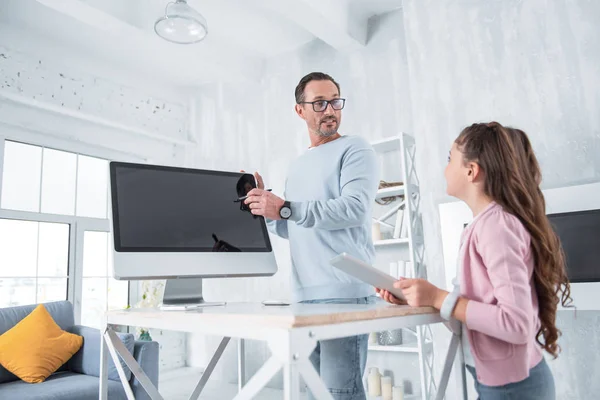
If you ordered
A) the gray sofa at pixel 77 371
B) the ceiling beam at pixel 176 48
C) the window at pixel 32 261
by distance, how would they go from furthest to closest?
1. the window at pixel 32 261
2. the ceiling beam at pixel 176 48
3. the gray sofa at pixel 77 371

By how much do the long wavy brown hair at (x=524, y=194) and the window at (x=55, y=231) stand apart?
125 inches

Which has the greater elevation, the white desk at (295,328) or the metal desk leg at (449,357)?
the white desk at (295,328)

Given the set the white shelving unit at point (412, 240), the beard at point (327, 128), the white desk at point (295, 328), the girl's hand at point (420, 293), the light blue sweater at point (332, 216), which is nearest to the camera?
the white desk at point (295, 328)

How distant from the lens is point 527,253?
2.99ft

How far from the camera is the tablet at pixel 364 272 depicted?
0.88m

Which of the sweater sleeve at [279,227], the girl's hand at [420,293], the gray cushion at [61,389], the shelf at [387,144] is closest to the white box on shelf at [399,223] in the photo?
the shelf at [387,144]

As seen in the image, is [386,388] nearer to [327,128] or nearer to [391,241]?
[391,241]

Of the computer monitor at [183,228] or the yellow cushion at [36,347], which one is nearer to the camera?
the computer monitor at [183,228]

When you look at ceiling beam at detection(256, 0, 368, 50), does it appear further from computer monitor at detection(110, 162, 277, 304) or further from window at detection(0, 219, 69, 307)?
window at detection(0, 219, 69, 307)

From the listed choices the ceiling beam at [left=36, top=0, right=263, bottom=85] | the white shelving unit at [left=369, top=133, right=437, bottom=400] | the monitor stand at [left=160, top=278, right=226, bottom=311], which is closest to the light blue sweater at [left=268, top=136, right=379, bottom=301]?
the monitor stand at [left=160, top=278, right=226, bottom=311]

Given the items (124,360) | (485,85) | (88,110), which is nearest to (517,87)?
(485,85)

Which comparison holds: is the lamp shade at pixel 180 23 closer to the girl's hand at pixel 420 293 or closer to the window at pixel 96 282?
the window at pixel 96 282

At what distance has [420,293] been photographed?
3.09ft

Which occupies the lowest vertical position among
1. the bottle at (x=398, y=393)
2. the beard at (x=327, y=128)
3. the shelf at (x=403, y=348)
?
the bottle at (x=398, y=393)
